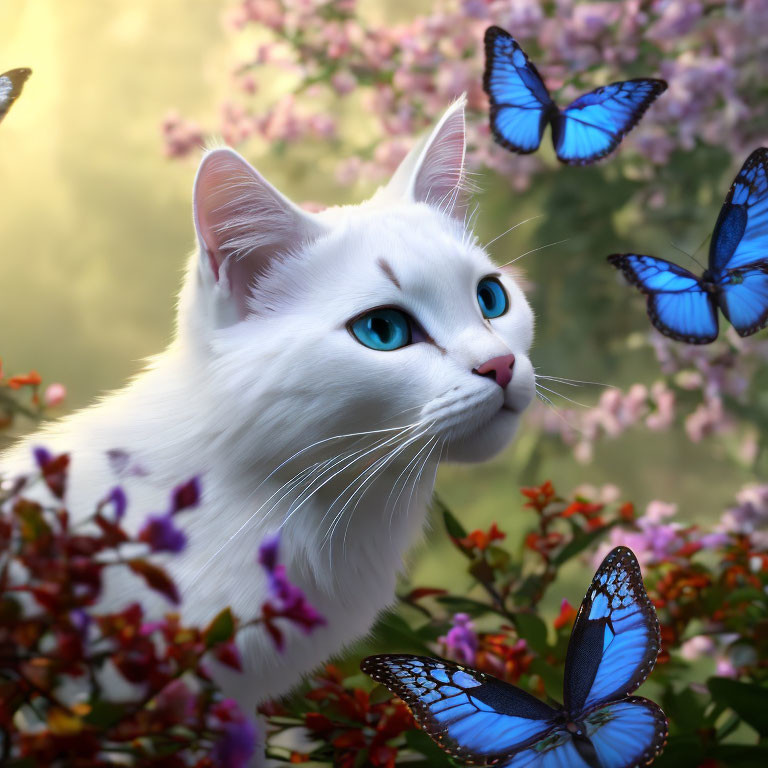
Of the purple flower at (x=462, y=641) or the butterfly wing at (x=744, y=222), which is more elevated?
the butterfly wing at (x=744, y=222)

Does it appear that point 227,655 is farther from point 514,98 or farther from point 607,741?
point 514,98

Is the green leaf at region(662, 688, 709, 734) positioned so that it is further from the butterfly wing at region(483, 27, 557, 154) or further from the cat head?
the butterfly wing at region(483, 27, 557, 154)

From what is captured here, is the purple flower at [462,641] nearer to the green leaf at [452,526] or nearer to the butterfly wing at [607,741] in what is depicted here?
the green leaf at [452,526]

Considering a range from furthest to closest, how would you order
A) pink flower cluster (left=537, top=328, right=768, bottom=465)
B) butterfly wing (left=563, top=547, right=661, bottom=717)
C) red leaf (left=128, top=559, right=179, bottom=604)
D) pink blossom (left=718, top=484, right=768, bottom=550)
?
pink flower cluster (left=537, top=328, right=768, bottom=465)
pink blossom (left=718, top=484, right=768, bottom=550)
butterfly wing (left=563, top=547, right=661, bottom=717)
red leaf (left=128, top=559, right=179, bottom=604)

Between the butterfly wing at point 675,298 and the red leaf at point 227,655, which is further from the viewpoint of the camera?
the butterfly wing at point 675,298

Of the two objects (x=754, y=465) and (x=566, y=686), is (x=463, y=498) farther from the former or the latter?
(x=566, y=686)

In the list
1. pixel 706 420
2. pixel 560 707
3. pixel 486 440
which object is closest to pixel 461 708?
pixel 560 707

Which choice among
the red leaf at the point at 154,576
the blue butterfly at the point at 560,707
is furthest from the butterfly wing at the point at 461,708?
the red leaf at the point at 154,576

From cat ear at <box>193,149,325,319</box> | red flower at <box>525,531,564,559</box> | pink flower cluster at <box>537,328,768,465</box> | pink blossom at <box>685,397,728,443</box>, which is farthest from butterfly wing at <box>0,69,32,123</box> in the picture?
pink blossom at <box>685,397,728,443</box>

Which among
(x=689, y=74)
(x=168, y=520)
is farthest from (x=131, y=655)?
(x=689, y=74)
